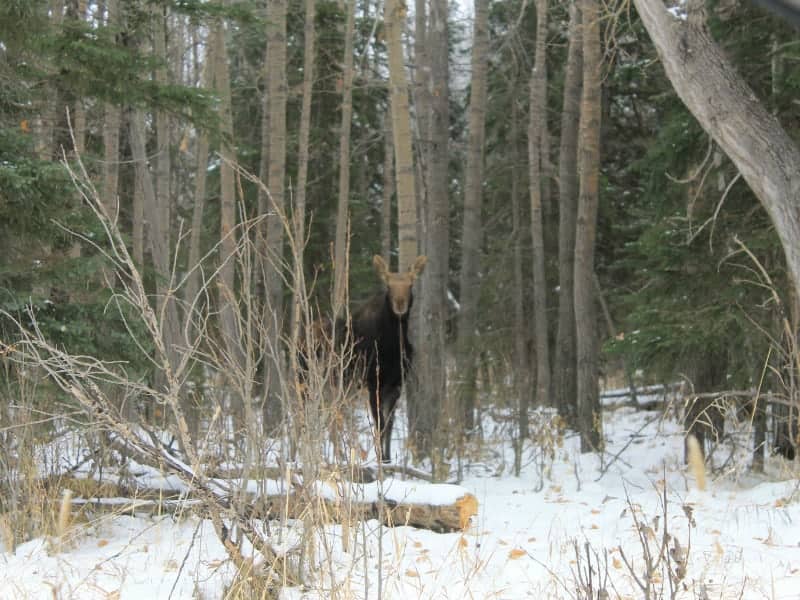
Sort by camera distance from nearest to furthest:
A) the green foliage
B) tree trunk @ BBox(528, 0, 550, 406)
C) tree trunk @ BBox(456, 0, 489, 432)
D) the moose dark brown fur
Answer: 1. the green foliage
2. the moose dark brown fur
3. tree trunk @ BBox(456, 0, 489, 432)
4. tree trunk @ BBox(528, 0, 550, 406)

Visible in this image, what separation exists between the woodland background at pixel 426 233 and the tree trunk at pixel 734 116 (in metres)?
0.64

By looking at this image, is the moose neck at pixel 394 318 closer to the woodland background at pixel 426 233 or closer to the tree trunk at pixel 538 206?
the woodland background at pixel 426 233

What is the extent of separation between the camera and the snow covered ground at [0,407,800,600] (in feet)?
14.9

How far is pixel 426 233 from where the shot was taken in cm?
1322

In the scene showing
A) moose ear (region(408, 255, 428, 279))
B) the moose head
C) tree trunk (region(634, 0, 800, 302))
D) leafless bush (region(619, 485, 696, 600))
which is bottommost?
leafless bush (region(619, 485, 696, 600))

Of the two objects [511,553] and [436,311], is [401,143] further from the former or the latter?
[511,553]

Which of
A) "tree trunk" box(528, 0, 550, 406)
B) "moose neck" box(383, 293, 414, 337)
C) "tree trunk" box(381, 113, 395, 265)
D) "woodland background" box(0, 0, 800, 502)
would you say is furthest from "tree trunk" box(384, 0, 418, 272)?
"tree trunk" box(381, 113, 395, 265)

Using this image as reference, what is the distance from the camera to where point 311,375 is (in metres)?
4.11

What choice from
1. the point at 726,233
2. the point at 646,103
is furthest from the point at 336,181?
the point at 726,233

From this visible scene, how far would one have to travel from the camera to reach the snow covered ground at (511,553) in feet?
14.9

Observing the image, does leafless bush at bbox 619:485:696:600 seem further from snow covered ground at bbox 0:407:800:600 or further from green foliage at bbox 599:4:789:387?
green foliage at bbox 599:4:789:387

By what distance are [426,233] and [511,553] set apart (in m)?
8.04

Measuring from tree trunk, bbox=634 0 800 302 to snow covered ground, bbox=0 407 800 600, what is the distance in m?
2.07

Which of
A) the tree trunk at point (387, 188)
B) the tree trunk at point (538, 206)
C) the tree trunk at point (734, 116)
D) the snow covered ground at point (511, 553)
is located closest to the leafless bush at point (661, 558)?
the snow covered ground at point (511, 553)
